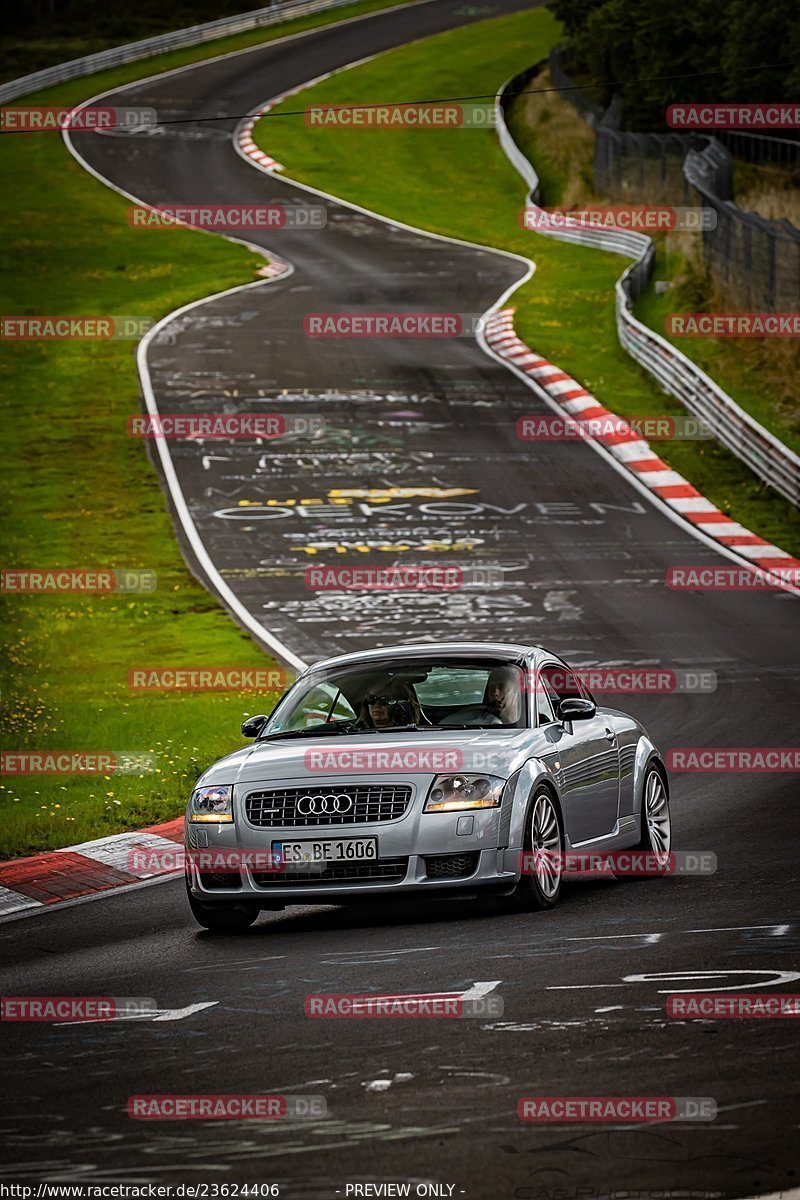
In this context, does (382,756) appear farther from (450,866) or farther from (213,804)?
(213,804)

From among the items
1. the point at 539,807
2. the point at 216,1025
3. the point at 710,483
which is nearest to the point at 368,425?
the point at 710,483

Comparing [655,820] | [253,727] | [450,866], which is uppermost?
[253,727]

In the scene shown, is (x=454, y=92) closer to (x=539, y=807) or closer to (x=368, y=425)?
(x=368, y=425)

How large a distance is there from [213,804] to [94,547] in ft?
54.9

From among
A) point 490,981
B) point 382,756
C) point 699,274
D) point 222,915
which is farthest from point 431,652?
point 699,274

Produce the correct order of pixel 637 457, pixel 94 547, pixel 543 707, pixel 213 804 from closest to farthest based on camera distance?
pixel 213 804
pixel 543 707
pixel 94 547
pixel 637 457

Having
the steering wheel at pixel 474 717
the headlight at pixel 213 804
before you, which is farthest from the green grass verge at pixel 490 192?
the headlight at pixel 213 804

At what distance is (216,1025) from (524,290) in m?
38.7

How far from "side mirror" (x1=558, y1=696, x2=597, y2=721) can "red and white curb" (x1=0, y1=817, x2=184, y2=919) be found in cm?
295

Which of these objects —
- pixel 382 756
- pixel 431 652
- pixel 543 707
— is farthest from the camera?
pixel 431 652

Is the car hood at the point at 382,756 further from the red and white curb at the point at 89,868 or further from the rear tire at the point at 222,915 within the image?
the red and white curb at the point at 89,868

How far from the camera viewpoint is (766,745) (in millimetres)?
15703

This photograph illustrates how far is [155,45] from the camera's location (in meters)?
85.0

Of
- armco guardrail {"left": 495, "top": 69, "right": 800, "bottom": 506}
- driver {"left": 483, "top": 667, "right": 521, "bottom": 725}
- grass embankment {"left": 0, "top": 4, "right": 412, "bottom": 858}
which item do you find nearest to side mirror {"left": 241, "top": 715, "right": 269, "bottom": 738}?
driver {"left": 483, "top": 667, "right": 521, "bottom": 725}
